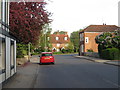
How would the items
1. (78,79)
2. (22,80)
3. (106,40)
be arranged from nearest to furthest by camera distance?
(22,80)
(78,79)
(106,40)

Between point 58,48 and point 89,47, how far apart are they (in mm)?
37723

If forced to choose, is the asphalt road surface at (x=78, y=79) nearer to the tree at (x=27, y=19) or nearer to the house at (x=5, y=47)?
the house at (x=5, y=47)

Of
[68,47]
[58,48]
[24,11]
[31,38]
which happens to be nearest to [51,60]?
[31,38]

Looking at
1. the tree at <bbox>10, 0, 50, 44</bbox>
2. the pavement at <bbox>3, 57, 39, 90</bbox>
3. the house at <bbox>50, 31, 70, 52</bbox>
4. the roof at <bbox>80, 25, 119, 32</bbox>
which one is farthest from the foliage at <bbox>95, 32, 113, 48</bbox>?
the house at <bbox>50, 31, 70, 52</bbox>

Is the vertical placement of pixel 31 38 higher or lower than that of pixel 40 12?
lower

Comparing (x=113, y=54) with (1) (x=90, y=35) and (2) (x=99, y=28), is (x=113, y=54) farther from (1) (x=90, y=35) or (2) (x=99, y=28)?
(2) (x=99, y=28)

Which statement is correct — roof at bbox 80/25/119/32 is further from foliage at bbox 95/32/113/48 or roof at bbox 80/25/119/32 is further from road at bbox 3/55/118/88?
road at bbox 3/55/118/88

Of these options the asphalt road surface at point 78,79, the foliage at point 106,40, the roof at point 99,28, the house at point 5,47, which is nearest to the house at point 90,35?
the roof at point 99,28

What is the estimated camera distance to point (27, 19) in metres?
18.5

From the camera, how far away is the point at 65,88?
30.8 ft

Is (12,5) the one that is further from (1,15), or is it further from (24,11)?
(1,15)

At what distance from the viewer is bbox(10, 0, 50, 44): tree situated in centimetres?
1783

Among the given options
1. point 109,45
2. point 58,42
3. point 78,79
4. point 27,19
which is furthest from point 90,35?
point 78,79

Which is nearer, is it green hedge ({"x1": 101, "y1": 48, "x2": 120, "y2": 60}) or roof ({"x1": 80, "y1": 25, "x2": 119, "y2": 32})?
green hedge ({"x1": 101, "y1": 48, "x2": 120, "y2": 60})
